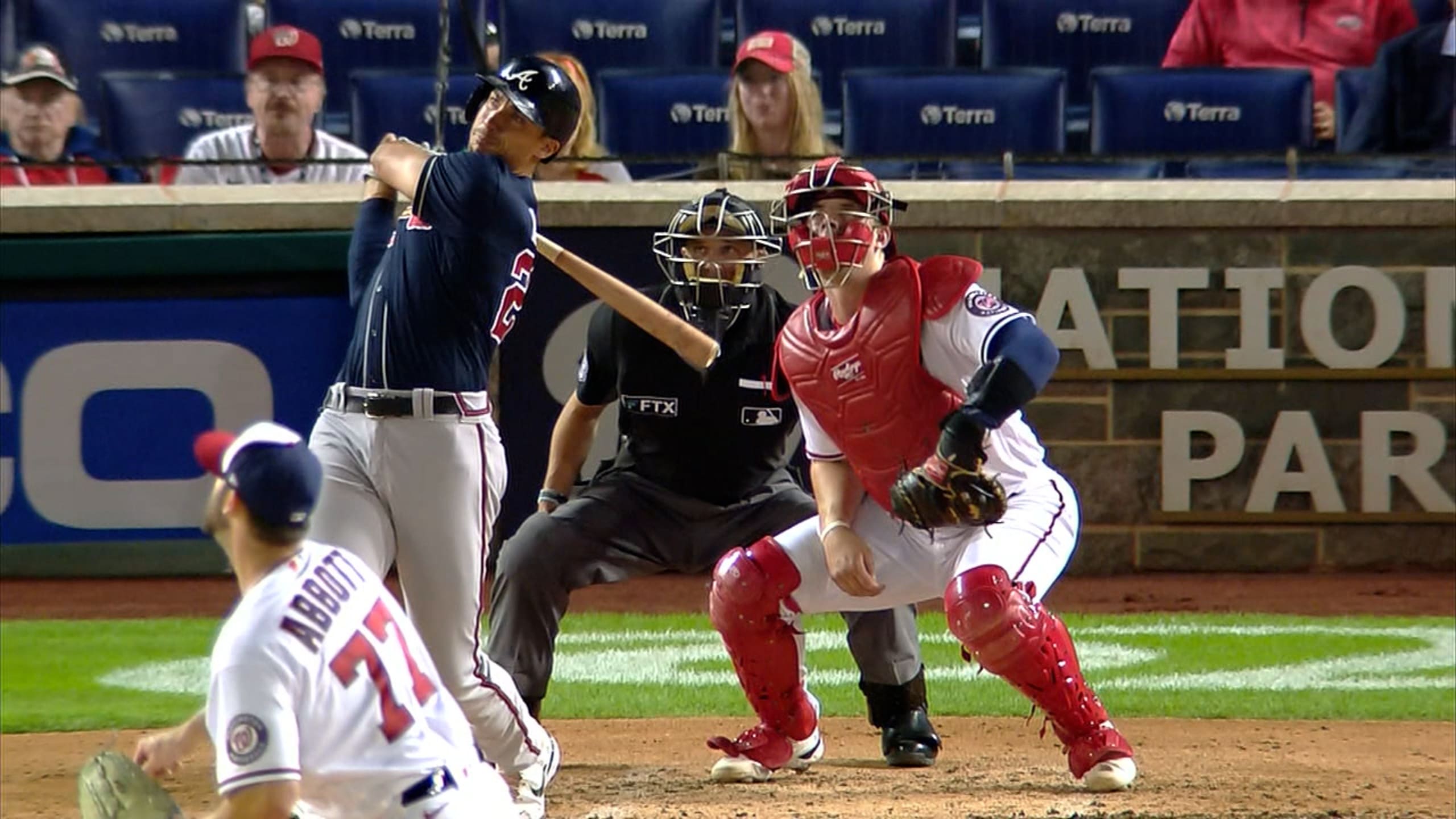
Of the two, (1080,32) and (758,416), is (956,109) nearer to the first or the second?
(1080,32)

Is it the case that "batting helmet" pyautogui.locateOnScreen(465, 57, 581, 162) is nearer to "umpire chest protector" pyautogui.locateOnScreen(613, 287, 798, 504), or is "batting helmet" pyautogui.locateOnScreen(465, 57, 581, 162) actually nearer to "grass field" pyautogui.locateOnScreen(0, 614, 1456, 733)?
"umpire chest protector" pyautogui.locateOnScreen(613, 287, 798, 504)

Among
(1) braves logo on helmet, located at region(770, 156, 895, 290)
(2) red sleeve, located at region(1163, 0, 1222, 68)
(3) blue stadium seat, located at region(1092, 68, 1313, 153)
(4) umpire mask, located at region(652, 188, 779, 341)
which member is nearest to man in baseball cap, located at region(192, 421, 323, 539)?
(1) braves logo on helmet, located at region(770, 156, 895, 290)

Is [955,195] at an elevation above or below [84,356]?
above

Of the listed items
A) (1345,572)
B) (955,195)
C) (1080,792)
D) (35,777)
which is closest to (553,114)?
(1080,792)

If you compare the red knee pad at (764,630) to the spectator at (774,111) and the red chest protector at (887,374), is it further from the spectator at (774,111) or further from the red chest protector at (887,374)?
the spectator at (774,111)

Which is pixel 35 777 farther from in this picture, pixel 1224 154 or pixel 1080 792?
pixel 1224 154
